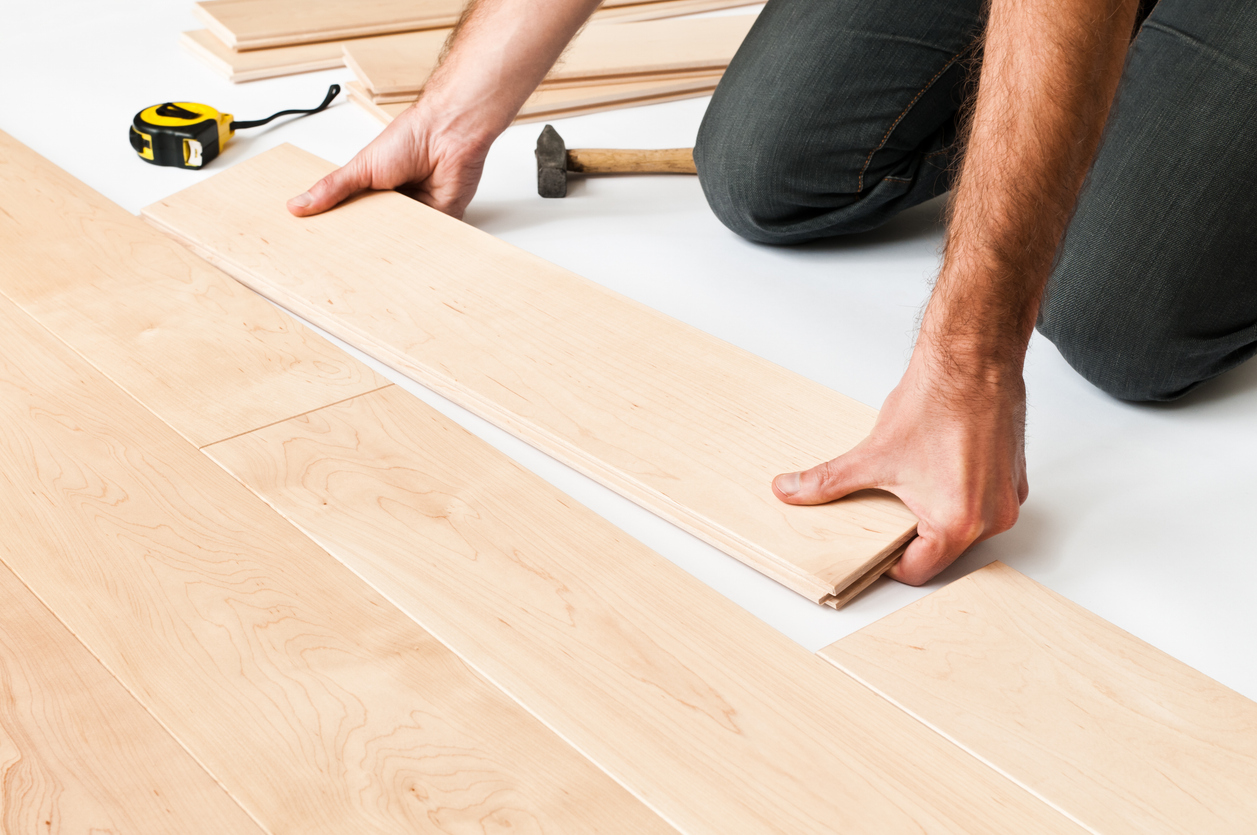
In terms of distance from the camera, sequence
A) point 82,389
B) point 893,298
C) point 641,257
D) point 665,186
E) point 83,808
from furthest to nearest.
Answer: point 665,186 < point 641,257 < point 893,298 < point 82,389 < point 83,808

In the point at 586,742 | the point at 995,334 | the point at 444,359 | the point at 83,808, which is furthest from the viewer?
the point at 444,359

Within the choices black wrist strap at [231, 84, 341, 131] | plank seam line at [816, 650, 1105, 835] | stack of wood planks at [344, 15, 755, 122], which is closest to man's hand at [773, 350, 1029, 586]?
plank seam line at [816, 650, 1105, 835]

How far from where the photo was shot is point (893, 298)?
6.95ft

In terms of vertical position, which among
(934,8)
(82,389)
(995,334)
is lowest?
(82,389)

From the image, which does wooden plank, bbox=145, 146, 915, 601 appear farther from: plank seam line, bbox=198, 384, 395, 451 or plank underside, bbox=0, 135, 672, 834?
plank underside, bbox=0, 135, 672, 834

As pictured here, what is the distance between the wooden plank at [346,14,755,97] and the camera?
298 centimetres

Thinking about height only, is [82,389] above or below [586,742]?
below

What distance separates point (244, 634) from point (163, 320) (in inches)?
32.1

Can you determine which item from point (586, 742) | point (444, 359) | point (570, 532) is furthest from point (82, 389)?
point (586, 742)

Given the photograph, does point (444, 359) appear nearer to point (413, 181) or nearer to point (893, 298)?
point (413, 181)

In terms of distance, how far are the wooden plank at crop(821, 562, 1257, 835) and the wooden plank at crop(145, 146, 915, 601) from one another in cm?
12

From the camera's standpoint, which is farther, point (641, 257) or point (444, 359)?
point (641, 257)

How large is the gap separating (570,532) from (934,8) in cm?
136

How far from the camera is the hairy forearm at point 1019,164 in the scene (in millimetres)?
1266
